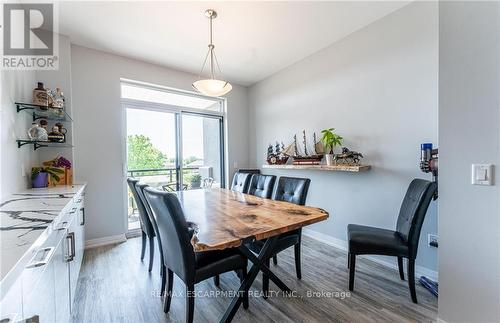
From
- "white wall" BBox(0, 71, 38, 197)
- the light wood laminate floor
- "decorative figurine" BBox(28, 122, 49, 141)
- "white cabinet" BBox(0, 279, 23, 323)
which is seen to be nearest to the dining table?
the light wood laminate floor

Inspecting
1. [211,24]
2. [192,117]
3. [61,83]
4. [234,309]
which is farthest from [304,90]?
[61,83]

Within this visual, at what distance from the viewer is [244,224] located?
1.53 metres

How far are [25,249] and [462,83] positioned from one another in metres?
2.31

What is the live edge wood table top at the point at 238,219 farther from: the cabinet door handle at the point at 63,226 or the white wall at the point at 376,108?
the white wall at the point at 376,108

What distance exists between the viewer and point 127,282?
2.23m

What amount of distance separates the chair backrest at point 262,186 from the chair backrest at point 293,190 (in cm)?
16

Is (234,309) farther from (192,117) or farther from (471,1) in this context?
(192,117)

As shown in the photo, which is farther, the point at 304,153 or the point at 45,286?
the point at 304,153

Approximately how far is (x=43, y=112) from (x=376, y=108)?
153 inches

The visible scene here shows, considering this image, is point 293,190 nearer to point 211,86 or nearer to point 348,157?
point 348,157

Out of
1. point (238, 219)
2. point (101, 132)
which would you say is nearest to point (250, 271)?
point (238, 219)

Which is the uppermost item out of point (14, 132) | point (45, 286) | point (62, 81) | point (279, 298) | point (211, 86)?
point (62, 81)

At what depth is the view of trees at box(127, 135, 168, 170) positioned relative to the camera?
12.0ft

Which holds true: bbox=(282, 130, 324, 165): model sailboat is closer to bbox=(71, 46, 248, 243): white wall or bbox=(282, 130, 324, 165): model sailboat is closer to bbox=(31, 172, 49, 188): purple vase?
bbox=(71, 46, 248, 243): white wall
